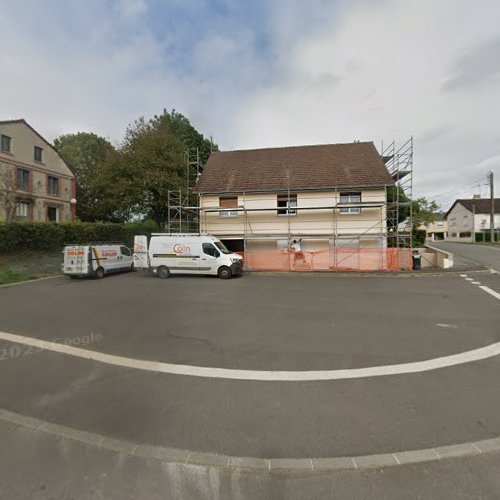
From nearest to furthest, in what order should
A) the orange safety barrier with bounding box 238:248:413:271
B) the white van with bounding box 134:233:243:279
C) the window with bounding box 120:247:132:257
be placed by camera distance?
the white van with bounding box 134:233:243:279
the orange safety barrier with bounding box 238:248:413:271
the window with bounding box 120:247:132:257

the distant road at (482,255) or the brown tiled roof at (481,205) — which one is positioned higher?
the brown tiled roof at (481,205)

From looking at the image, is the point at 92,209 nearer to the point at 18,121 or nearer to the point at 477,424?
the point at 18,121

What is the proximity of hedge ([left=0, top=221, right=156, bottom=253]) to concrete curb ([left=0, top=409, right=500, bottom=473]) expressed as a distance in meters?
18.2

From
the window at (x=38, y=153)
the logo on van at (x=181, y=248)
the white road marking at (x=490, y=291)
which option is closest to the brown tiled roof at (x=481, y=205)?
A: the white road marking at (x=490, y=291)

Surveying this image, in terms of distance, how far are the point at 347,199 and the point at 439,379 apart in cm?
1515

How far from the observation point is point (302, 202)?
18031 mm

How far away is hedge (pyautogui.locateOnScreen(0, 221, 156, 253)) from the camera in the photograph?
16203mm

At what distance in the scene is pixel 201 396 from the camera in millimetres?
3455

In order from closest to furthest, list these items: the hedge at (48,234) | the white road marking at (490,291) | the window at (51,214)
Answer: the white road marking at (490,291)
the hedge at (48,234)
the window at (51,214)

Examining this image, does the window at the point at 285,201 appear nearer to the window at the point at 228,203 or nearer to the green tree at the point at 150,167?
the window at the point at 228,203

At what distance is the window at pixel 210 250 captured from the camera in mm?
13953

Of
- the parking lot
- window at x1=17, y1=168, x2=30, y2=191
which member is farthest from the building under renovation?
window at x1=17, y1=168, x2=30, y2=191

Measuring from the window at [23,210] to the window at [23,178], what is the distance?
1.33 meters

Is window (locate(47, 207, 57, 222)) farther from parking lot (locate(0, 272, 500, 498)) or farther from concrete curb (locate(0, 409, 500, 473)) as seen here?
concrete curb (locate(0, 409, 500, 473))
